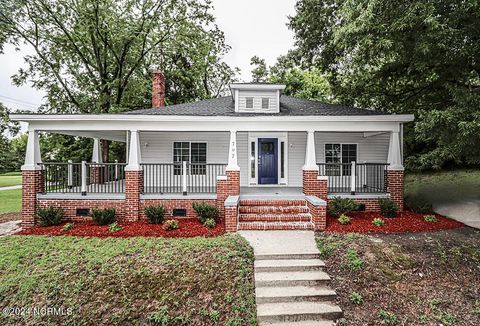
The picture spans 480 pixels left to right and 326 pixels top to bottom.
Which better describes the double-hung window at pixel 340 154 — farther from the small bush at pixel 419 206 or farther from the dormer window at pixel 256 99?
the dormer window at pixel 256 99

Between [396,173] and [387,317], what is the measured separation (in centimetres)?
551

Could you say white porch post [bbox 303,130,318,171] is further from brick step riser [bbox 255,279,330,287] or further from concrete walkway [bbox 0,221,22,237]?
concrete walkway [bbox 0,221,22,237]

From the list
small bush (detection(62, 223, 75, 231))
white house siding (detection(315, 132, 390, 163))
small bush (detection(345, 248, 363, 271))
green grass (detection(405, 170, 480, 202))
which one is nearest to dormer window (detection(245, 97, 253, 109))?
white house siding (detection(315, 132, 390, 163))

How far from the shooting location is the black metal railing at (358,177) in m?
8.34

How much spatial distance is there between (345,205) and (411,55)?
198 inches

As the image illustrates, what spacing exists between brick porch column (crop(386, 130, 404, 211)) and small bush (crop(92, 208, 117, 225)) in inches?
360

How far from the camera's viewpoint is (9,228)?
7.63 m

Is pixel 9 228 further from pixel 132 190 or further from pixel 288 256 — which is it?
pixel 288 256

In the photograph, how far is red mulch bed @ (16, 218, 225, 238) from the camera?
21.1 feet

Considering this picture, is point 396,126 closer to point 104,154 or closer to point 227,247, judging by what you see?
point 227,247

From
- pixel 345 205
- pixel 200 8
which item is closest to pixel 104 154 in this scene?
pixel 200 8

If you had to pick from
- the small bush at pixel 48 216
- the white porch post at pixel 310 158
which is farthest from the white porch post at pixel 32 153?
the white porch post at pixel 310 158

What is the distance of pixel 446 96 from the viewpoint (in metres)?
9.77

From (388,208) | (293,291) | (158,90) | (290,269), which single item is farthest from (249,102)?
(293,291)
